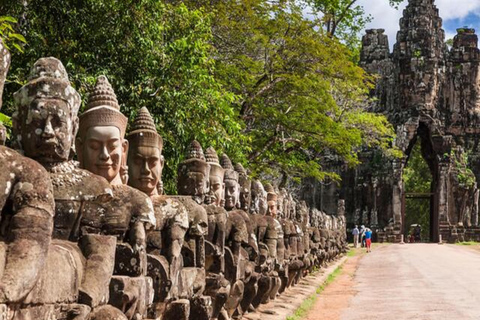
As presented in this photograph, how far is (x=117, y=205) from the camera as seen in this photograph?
4.86 metres

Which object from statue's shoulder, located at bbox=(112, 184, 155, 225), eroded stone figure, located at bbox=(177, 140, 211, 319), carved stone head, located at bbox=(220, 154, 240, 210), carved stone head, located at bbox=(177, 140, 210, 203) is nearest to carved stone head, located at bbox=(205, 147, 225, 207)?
carved stone head, located at bbox=(220, 154, 240, 210)

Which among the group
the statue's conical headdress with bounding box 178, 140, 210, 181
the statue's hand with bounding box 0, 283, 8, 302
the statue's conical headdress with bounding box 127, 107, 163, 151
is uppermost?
the statue's conical headdress with bounding box 127, 107, 163, 151

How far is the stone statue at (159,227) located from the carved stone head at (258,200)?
456 cm

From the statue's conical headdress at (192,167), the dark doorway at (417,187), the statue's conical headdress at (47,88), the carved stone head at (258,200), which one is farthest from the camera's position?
the dark doorway at (417,187)

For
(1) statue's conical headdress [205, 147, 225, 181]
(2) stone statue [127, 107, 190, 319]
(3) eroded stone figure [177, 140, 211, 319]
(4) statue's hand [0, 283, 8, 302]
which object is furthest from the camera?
(1) statue's conical headdress [205, 147, 225, 181]

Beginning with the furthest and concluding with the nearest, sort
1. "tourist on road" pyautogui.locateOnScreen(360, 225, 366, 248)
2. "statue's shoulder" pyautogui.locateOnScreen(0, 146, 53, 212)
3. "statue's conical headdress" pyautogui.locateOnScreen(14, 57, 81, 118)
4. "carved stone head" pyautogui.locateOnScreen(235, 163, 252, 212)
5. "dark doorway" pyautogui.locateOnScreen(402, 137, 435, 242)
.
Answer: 1. "dark doorway" pyautogui.locateOnScreen(402, 137, 435, 242)
2. "tourist on road" pyautogui.locateOnScreen(360, 225, 366, 248)
3. "carved stone head" pyautogui.locateOnScreen(235, 163, 252, 212)
4. "statue's conical headdress" pyautogui.locateOnScreen(14, 57, 81, 118)
5. "statue's shoulder" pyautogui.locateOnScreen(0, 146, 53, 212)

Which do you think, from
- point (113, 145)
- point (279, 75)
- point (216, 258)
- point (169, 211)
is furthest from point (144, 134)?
point (279, 75)

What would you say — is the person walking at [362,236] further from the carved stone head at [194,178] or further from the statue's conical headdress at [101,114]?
the statue's conical headdress at [101,114]

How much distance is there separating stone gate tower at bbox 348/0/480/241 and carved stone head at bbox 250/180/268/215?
33332mm

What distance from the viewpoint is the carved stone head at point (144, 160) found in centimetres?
612

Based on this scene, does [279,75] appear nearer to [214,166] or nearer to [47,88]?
[214,166]

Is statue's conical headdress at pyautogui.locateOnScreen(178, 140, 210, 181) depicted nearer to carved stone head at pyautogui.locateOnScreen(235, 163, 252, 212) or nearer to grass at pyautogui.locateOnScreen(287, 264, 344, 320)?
carved stone head at pyautogui.locateOnScreen(235, 163, 252, 212)

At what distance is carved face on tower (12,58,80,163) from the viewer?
4051 millimetres

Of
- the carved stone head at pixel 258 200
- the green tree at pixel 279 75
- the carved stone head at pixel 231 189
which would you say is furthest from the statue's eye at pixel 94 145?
the green tree at pixel 279 75
